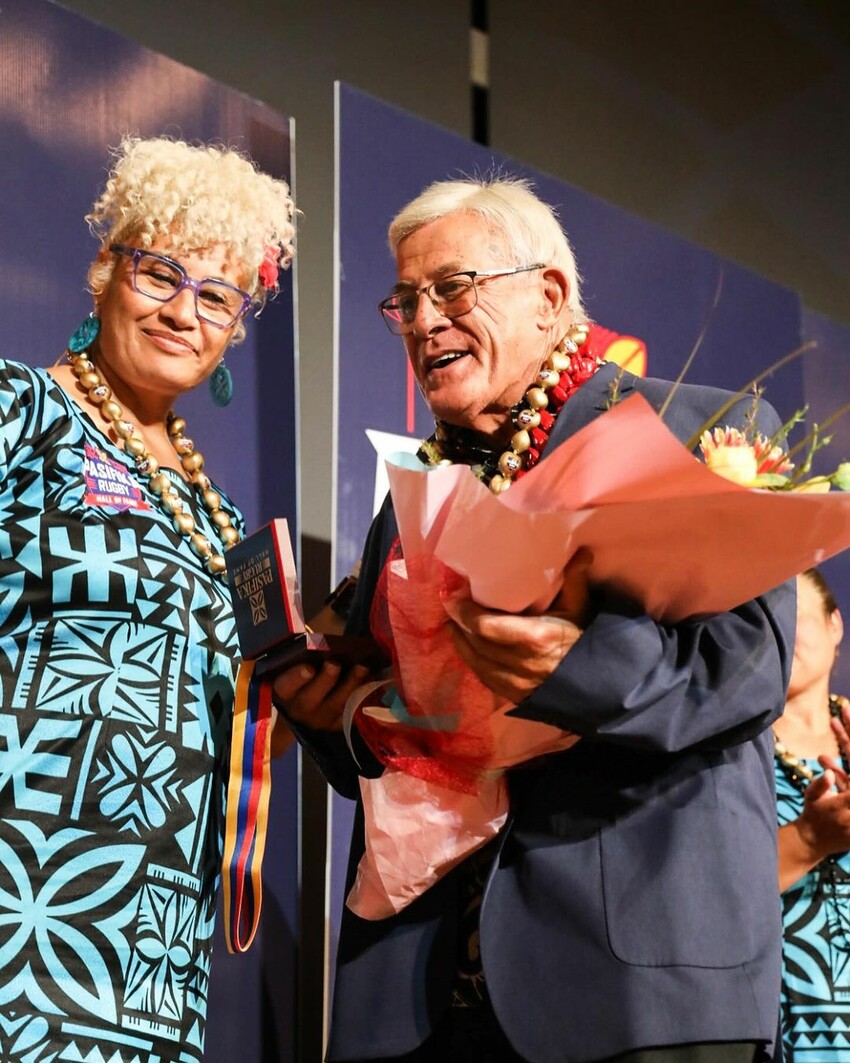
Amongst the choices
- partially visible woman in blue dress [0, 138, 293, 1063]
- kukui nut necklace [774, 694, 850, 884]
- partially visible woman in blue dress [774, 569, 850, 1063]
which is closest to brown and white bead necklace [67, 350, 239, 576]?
partially visible woman in blue dress [0, 138, 293, 1063]

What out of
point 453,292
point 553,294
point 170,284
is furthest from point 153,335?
point 553,294

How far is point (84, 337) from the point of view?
7.43 feet

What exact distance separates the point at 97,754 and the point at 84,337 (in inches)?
28.7

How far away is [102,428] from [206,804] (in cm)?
61

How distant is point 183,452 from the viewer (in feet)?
7.72

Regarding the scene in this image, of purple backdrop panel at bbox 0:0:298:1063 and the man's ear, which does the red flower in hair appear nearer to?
purple backdrop panel at bbox 0:0:298:1063

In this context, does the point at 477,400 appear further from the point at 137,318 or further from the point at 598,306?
the point at 598,306

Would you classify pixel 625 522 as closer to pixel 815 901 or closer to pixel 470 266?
pixel 470 266

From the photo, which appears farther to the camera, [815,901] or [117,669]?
[815,901]

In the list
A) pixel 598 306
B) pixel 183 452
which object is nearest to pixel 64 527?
pixel 183 452

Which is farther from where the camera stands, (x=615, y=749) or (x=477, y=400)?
(x=477, y=400)

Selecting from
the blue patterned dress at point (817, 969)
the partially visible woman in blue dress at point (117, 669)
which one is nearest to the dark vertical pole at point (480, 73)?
the partially visible woman in blue dress at point (117, 669)

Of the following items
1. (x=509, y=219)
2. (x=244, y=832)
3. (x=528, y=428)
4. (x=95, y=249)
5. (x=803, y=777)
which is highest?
(x=95, y=249)

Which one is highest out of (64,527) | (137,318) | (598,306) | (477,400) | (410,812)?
(598,306)
